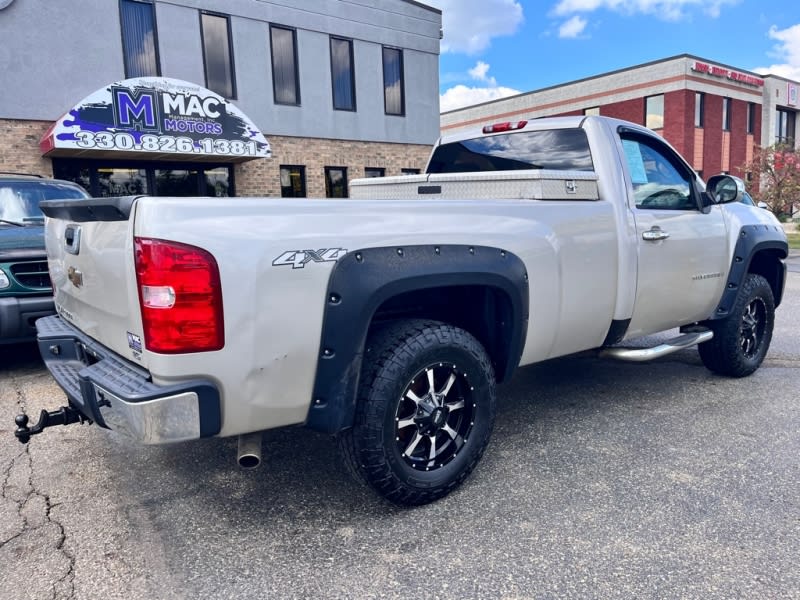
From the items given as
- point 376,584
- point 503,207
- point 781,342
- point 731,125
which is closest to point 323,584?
point 376,584

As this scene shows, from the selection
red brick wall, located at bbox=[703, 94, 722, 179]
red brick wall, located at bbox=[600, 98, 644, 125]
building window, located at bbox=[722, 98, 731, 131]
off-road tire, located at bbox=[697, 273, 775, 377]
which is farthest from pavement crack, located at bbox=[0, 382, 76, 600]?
building window, located at bbox=[722, 98, 731, 131]

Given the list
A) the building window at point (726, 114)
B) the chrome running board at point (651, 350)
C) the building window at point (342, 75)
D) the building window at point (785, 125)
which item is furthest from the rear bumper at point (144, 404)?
the building window at point (785, 125)

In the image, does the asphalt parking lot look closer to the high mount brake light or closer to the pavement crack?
the pavement crack

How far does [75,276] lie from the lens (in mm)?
2984

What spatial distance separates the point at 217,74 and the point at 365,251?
42.5ft

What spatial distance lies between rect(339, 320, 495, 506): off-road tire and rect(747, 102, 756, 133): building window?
35274 millimetres

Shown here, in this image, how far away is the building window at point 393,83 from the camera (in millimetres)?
16594

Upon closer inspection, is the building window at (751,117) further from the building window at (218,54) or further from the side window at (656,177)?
the side window at (656,177)

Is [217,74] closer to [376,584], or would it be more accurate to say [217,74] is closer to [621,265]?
[621,265]

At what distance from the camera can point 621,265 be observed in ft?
11.9

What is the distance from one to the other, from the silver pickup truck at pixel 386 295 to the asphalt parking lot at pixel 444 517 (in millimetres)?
344

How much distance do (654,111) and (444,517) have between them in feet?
99.7

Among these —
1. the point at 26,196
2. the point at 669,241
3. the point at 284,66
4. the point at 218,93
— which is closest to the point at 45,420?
the point at 669,241

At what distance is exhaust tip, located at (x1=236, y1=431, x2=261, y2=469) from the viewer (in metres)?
2.46
